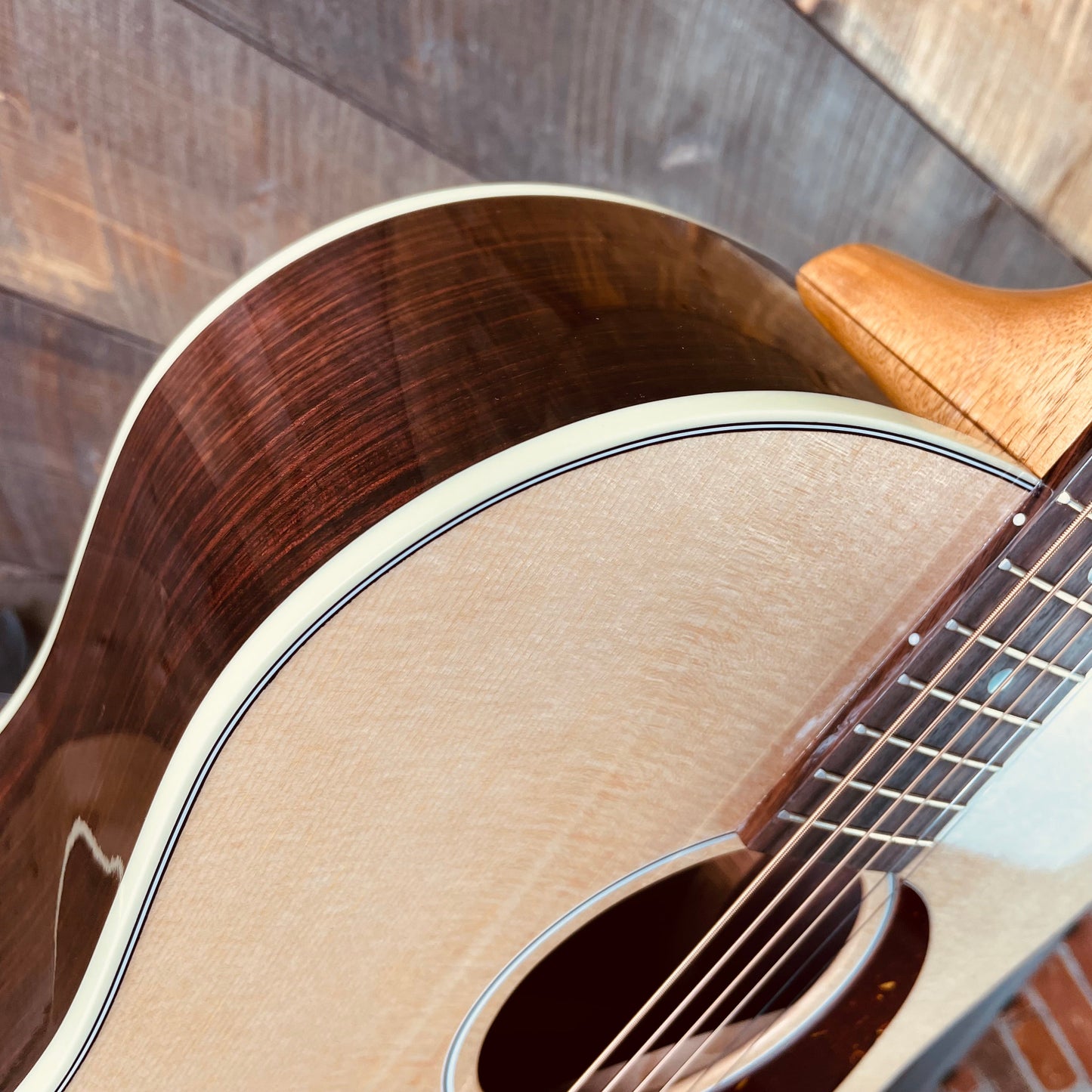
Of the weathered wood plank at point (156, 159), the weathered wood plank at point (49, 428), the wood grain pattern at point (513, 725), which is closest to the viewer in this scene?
the wood grain pattern at point (513, 725)

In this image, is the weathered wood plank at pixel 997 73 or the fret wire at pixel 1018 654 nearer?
the fret wire at pixel 1018 654

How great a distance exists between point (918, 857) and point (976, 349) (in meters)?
0.30

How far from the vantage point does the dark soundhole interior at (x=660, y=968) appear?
0.49 meters

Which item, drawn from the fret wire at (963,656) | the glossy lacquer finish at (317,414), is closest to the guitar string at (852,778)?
the fret wire at (963,656)

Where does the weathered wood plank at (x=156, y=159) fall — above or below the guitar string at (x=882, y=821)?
above

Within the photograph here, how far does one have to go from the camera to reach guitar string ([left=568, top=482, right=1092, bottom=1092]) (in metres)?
0.40

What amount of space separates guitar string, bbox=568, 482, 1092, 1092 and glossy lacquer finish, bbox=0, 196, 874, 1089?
0.11 meters

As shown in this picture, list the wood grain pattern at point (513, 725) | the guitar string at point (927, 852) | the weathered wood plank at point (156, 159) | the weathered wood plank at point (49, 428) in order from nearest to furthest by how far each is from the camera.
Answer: the wood grain pattern at point (513, 725), the guitar string at point (927, 852), the weathered wood plank at point (156, 159), the weathered wood plank at point (49, 428)

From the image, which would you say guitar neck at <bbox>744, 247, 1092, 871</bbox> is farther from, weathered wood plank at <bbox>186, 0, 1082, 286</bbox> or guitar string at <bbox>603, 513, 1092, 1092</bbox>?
weathered wood plank at <bbox>186, 0, 1082, 286</bbox>

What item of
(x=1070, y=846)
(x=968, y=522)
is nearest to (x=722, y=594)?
(x=968, y=522)

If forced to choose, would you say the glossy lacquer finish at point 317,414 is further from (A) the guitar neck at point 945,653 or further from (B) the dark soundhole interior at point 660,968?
(B) the dark soundhole interior at point 660,968

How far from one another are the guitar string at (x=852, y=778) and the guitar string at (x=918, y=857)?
0.8 inches

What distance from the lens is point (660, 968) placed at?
1.68ft

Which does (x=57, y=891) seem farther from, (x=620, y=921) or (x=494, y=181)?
(x=494, y=181)
